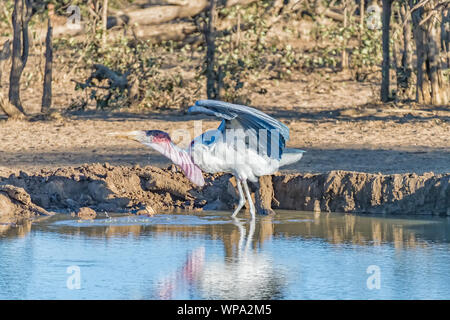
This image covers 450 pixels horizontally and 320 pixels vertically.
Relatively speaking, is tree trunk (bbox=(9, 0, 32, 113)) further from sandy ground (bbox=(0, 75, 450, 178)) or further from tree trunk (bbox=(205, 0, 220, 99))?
tree trunk (bbox=(205, 0, 220, 99))

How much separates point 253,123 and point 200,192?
2.30 m

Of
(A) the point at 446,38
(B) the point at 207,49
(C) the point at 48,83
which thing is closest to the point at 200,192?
(C) the point at 48,83

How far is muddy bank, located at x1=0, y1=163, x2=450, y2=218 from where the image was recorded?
10180mm

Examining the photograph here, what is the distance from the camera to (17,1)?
1594 centimetres

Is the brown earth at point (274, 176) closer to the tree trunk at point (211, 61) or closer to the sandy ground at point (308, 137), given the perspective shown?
the sandy ground at point (308, 137)

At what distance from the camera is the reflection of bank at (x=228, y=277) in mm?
6504

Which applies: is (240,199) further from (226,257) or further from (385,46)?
(385,46)

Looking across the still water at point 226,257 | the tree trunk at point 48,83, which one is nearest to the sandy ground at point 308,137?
the tree trunk at point 48,83

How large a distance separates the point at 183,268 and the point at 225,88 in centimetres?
1012

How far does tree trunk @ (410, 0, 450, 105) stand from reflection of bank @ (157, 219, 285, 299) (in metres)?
8.95

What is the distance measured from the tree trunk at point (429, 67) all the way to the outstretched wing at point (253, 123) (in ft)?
25.6

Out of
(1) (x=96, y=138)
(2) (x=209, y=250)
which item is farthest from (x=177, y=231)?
(1) (x=96, y=138)

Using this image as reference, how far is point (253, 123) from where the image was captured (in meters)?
8.95
